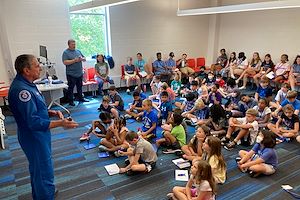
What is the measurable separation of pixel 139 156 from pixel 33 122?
5.56ft

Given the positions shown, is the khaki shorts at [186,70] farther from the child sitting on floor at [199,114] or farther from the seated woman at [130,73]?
the child sitting on floor at [199,114]

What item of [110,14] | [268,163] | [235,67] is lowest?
[268,163]

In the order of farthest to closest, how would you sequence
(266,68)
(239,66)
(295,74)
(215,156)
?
(239,66)
(266,68)
(295,74)
(215,156)

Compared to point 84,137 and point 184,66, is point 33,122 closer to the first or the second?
point 84,137

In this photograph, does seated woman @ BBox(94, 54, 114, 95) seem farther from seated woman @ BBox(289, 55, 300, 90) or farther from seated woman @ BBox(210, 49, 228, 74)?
seated woman @ BBox(289, 55, 300, 90)

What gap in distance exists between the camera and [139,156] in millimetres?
3328

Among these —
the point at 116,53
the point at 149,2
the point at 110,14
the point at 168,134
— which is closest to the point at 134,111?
the point at 168,134

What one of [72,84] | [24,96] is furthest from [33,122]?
[72,84]

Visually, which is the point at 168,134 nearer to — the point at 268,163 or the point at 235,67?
the point at 268,163

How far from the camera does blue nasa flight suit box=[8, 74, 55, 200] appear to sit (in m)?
1.96

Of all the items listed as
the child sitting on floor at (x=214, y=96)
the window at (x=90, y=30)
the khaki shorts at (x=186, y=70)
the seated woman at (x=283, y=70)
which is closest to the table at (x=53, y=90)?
the window at (x=90, y=30)

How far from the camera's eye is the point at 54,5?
245 inches

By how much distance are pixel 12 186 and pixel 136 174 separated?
158 cm

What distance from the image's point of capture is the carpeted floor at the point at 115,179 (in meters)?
2.93
